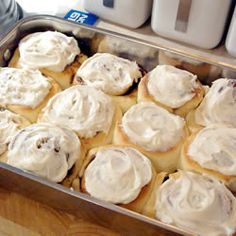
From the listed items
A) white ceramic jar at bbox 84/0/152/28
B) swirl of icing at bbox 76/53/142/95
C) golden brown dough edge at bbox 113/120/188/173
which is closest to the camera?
golden brown dough edge at bbox 113/120/188/173

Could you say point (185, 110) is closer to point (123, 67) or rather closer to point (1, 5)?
point (123, 67)

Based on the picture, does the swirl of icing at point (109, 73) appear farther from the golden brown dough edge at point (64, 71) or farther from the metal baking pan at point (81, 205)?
the metal baking pan at point (81, 205)

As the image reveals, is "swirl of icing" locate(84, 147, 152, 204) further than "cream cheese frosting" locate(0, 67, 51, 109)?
No

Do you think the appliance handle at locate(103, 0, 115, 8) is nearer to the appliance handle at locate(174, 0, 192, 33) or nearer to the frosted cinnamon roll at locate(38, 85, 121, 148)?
the appliance handle at locate(174, 0, 192, 33)

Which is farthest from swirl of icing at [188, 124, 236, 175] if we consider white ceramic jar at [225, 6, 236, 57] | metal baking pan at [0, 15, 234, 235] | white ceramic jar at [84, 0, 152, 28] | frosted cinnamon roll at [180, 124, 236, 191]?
white ceramic jar at [84, 0, 152, 28]

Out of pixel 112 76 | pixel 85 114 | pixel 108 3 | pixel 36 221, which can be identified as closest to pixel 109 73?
pixel 112 76

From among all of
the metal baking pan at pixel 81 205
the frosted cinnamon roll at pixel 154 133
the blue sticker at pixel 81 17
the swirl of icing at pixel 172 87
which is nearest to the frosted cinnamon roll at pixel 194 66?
the swirl of icing at pixel 172 87
